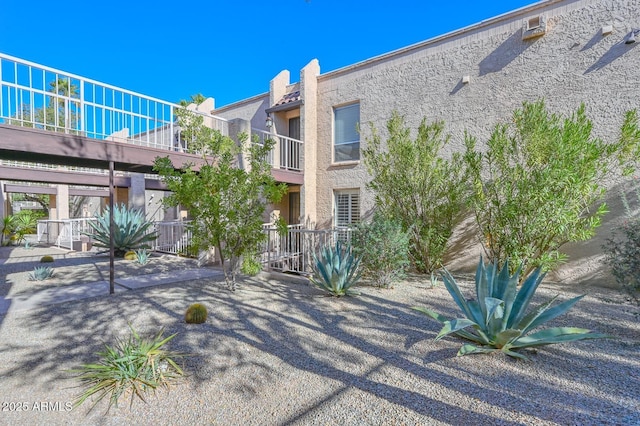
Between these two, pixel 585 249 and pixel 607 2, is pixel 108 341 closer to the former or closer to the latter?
pixel 585 249

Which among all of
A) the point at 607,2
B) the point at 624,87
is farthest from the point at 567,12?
the point at 624,87

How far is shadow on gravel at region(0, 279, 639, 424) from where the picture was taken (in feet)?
8.38

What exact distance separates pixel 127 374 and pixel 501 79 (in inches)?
377

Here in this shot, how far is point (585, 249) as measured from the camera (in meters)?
7.00

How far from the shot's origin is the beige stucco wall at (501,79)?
6801 mm

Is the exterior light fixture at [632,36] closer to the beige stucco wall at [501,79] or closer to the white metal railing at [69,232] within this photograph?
the beige stucco wall at [501,79]

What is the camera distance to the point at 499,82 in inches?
319

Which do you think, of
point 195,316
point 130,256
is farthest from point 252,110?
point 195,316

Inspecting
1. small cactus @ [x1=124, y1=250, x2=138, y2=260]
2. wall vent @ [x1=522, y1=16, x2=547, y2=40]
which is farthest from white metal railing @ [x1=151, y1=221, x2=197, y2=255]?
wall vent @ [x1=522, y1=16, x2=547, y2=40]

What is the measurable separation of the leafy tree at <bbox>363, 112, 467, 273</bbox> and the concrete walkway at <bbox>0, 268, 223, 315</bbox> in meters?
4.86

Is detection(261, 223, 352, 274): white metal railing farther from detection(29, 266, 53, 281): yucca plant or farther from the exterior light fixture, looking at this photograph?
→ the exterior light fixture

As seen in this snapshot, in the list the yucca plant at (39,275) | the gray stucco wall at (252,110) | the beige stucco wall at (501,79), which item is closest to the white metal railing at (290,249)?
the beige stucco wall at (501,79)

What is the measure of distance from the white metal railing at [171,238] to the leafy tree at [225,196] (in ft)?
15.4

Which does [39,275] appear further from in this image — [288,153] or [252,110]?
[252,110]
